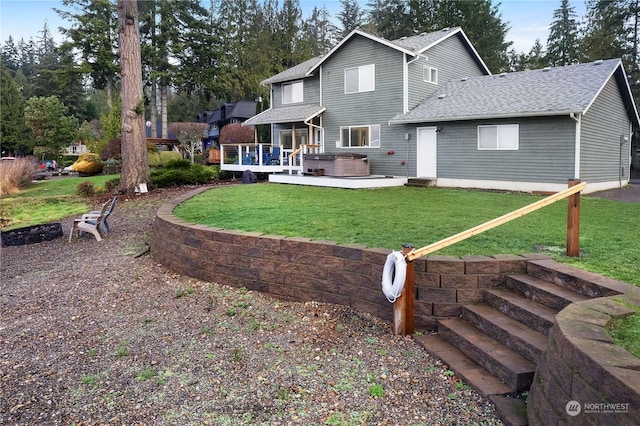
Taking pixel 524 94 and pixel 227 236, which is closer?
pixel 227 236

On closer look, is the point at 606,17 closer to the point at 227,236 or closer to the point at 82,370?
the point at 227,236

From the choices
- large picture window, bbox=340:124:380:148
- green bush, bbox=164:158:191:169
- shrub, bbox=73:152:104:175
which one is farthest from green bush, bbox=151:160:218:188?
shrub, bbox=73:152:104:175

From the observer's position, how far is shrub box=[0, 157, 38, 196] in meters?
17.4

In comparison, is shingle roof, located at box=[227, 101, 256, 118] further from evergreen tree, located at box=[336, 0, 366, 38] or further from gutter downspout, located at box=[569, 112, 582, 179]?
gutter downspout, located at box=[569, 112, 582, 179]

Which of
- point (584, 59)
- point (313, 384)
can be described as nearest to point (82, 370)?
point (313, 384)

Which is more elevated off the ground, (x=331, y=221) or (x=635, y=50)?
(x=635, y=50)

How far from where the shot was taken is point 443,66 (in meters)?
19.5

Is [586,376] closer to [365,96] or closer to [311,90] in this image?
[365,96]

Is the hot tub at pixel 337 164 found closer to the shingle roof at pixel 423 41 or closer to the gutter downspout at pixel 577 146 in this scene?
the shingle roof at pixel 423 41

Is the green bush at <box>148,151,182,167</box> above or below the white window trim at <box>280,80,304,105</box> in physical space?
below

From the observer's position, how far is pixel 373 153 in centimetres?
1875

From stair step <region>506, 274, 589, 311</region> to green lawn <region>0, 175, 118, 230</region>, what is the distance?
1083 cm

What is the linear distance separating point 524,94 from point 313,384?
14722 mm

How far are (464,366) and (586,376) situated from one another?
1.33 m
